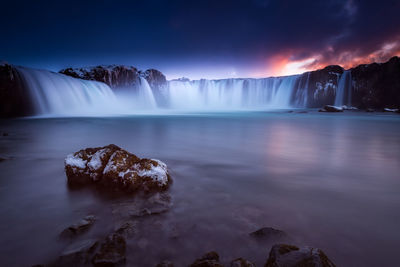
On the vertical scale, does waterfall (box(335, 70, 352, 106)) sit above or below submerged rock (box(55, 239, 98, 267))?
above

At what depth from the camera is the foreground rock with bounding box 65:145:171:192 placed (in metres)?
2.70

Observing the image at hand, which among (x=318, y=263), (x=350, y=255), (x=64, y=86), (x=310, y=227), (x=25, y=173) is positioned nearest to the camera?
(x=318, y=263)

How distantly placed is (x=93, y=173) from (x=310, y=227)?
2808 millimetres

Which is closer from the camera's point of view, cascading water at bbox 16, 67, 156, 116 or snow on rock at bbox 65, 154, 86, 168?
snow on rock at bbox 65, 154, 86, 168

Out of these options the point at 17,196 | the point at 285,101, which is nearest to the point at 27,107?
the point at 17,196

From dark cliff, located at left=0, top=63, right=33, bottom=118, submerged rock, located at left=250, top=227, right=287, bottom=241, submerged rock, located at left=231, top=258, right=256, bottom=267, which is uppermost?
dark cliff, located at left=0, top=63, right=33, bottom=118

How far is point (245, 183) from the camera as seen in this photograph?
3.07m

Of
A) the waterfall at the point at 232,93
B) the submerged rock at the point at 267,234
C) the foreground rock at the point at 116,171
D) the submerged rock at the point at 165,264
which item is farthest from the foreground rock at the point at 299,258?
the waterfall at the point at 232,93

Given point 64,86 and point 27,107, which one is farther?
point 64,86

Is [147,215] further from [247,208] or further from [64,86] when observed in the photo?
[64,86]

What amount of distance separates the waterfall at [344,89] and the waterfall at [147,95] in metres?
6.02

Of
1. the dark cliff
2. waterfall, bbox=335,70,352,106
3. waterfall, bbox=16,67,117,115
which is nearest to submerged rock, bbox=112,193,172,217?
the dark cliff

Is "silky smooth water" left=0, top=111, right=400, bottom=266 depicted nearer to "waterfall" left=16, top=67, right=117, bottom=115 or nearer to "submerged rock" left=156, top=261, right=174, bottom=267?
"submerged rock" left=156, top=261, right=174, bottom=267

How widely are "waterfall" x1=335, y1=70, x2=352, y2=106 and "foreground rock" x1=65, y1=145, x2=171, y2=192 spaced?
41.4m
